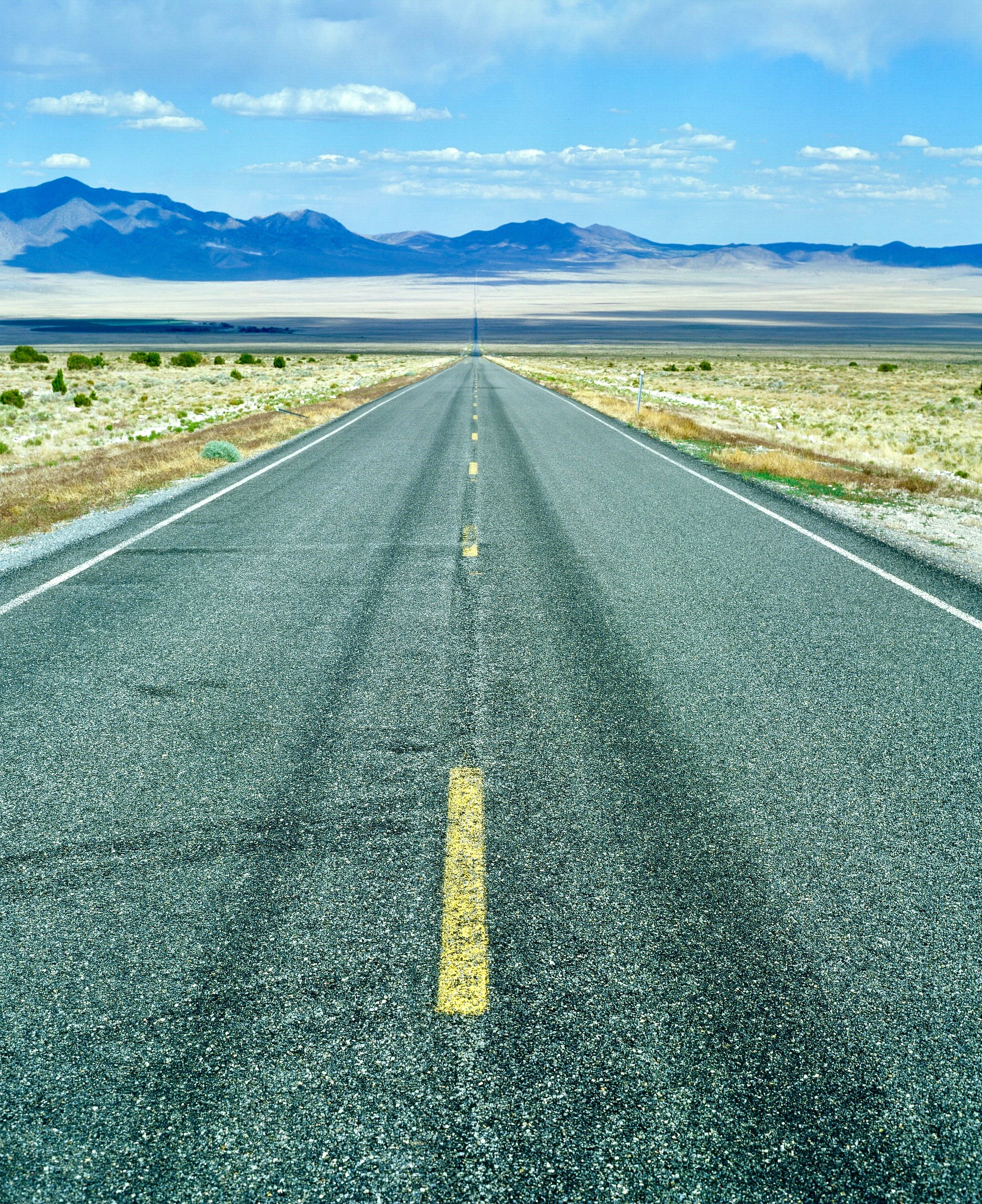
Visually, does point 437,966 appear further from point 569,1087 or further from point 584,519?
point 584,519

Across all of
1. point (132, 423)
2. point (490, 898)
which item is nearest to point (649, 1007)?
point (490, 898)

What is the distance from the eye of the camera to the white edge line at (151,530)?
8570mm

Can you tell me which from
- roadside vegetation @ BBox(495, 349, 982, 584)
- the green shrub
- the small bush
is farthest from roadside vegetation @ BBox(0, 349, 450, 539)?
roadside vegetation @ BBox(495, 349, 982, 584)

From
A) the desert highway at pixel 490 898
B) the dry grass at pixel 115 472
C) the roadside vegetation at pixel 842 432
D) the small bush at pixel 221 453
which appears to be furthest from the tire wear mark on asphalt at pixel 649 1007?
the small bush at pixel 221 453

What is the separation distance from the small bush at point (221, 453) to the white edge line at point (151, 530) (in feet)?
2.99

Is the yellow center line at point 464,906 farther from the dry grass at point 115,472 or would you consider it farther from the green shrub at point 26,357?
the green shrub at point 26,357

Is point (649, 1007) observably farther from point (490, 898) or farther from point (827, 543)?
point (827, 543)

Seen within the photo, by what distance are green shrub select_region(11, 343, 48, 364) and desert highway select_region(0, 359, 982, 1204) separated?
76.2 metres

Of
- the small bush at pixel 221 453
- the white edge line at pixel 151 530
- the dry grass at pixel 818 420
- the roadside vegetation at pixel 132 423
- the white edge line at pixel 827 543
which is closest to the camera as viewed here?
the white edge line at pixel 827 543

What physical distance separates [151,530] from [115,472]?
5.92 m

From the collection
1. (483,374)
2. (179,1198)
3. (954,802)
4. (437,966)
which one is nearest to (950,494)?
(954,802)

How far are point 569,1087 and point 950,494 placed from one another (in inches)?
586

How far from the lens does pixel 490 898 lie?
387 centimetres

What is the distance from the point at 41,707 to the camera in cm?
595
